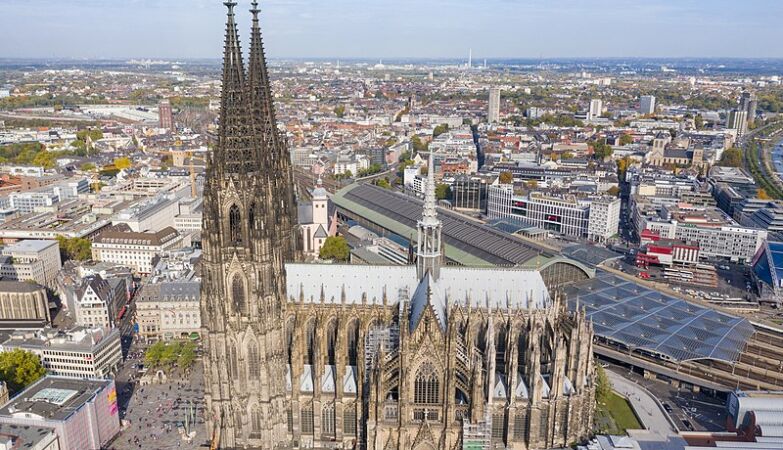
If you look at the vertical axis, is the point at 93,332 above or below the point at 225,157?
below

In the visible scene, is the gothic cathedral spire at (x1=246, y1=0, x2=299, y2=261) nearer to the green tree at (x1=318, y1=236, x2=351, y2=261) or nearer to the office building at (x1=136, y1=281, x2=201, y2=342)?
the office building at (x1=136, y1=281, x2=201, y2=342)

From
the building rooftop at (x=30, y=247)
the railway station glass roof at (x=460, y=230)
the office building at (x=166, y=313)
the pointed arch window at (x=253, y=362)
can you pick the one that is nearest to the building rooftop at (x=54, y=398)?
the pointed arch window at (x=253, y=362)

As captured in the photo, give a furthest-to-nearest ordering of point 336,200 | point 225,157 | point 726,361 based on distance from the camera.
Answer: point 336,200 → point 726,361 → point 225,157

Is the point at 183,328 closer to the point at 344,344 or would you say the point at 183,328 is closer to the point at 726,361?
the point at 344,344

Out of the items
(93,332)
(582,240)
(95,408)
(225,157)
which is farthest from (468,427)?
(582,240)

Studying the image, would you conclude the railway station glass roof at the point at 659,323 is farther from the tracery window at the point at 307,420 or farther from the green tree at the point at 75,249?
the green tree at the point at 75,249
